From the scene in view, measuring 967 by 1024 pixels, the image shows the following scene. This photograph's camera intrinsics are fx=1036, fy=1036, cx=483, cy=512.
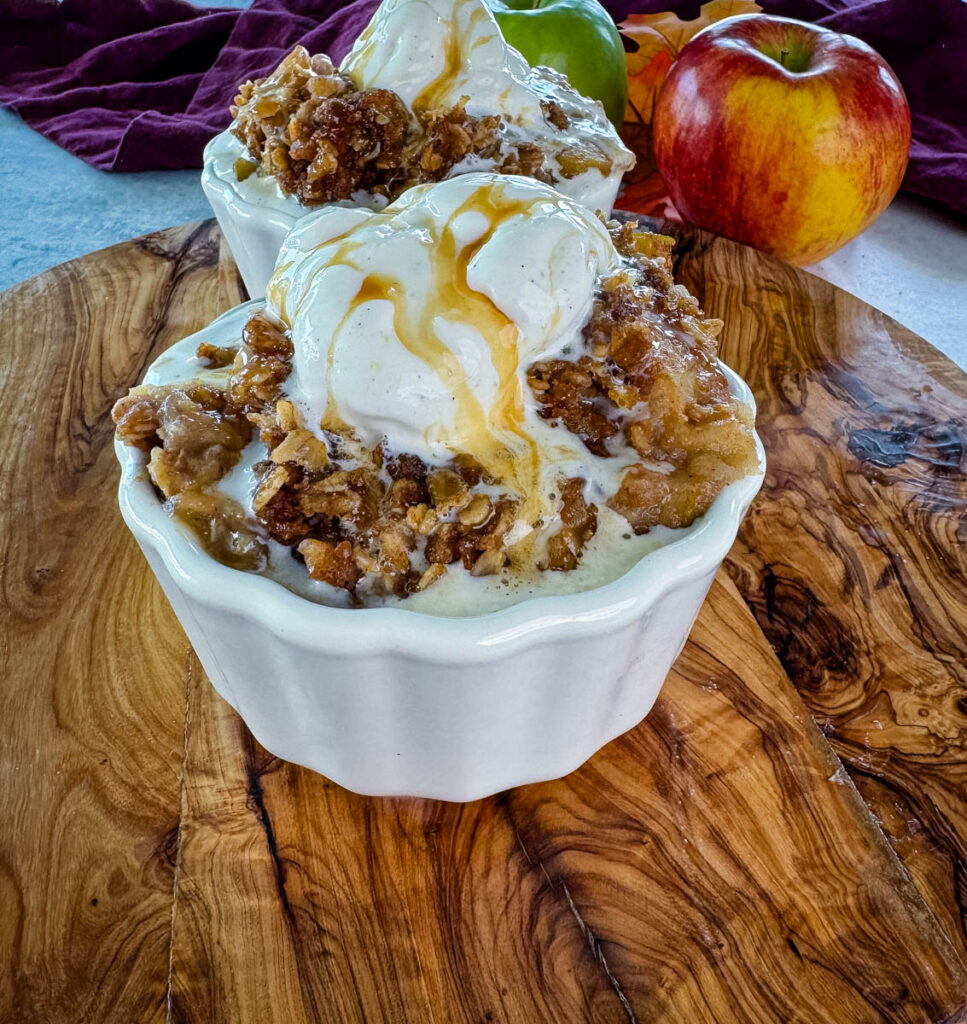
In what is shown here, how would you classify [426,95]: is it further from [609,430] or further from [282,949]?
[282,949]

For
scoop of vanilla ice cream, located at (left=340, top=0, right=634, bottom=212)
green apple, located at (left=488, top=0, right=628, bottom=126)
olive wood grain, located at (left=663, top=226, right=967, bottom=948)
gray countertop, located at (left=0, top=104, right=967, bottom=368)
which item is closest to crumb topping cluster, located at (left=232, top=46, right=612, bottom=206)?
scoop of vanilla ice cream, located at (left=340, top=0, right=634, bottom=212)

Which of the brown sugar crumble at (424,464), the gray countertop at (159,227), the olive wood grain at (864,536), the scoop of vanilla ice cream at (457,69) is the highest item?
the scoop of vanilla ice cream at (457,69)

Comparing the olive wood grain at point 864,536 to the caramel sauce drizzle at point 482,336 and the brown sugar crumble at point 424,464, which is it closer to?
the brown sugar crumble at point 424,464

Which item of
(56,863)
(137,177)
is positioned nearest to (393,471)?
(56,863)

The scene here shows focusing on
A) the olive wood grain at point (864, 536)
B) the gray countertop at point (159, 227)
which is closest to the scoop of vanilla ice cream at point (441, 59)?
the olive wood grain at point (864, 536)

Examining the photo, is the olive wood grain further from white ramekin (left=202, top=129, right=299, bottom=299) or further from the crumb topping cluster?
white ramekin (left=202, top=129, right=299, bottom=299)

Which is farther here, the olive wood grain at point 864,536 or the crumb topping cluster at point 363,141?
the crumb topping cluster at point 363,141

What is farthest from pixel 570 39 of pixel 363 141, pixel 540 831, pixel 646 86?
pixel 540 831
